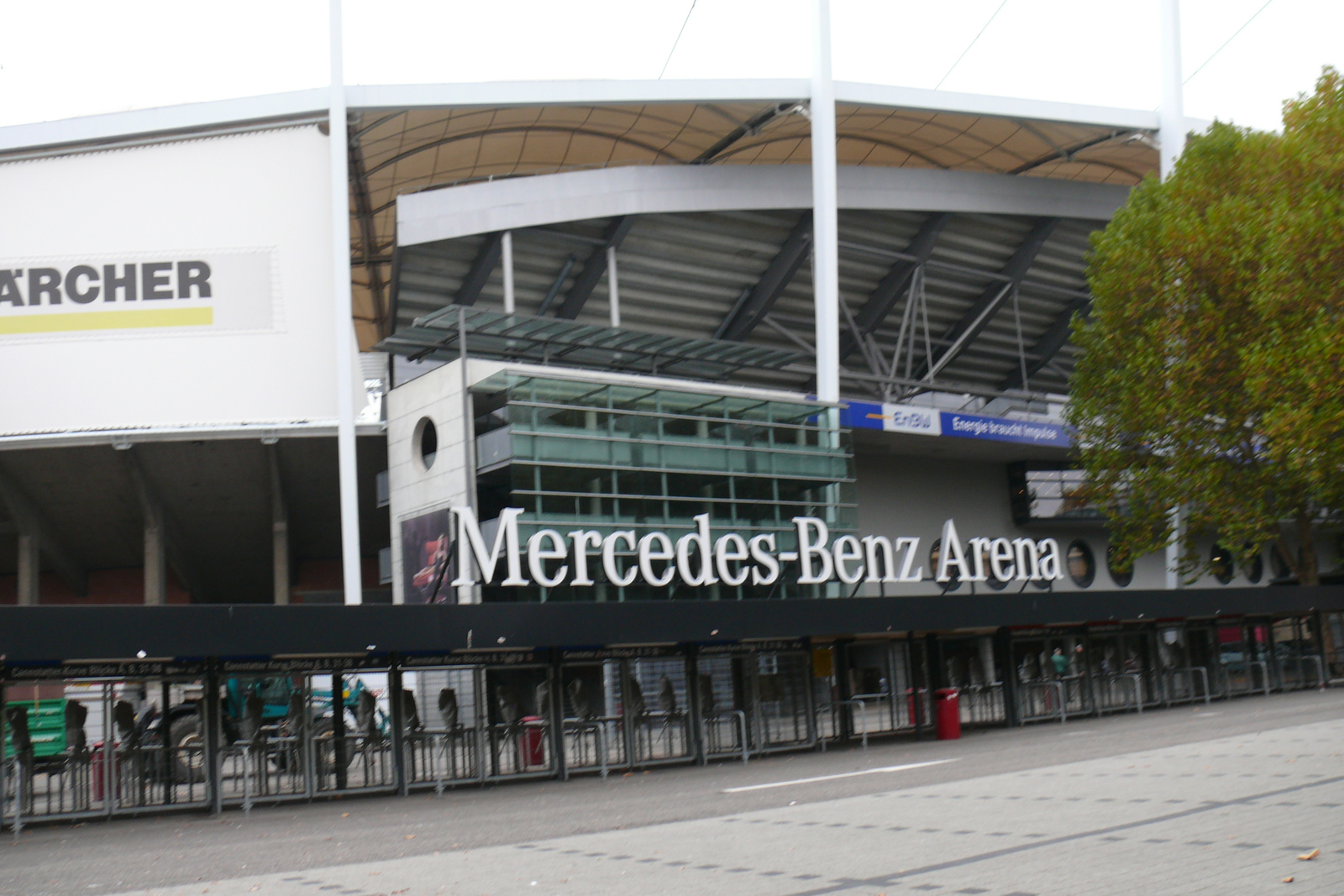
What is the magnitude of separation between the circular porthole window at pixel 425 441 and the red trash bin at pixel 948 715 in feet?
41.8

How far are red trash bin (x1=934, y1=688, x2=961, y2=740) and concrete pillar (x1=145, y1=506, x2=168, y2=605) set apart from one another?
2135cm

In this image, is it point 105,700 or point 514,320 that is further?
point 514,320

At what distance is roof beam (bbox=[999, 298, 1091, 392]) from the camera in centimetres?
4291

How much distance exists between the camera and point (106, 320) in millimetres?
27000

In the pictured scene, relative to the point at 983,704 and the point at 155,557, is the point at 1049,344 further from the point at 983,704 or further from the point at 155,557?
the point at 155,557

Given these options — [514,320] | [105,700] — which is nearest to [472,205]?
[514,320]

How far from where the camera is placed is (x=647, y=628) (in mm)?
18438

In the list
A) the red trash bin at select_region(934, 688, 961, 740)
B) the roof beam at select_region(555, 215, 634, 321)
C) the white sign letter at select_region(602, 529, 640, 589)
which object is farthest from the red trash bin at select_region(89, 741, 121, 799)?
the roof beam at select_region(555, 215, 634, 321)

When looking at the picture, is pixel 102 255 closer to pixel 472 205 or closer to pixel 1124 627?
pixel 472 205

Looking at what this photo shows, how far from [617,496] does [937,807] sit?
16.4m

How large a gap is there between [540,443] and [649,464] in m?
2.96

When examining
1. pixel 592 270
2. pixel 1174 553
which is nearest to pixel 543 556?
pixel 592 270

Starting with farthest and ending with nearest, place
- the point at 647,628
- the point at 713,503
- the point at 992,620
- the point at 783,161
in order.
→ 1. the point at 783,161
2. the point at 713,503
3. the point at 992,620
4. the point at 647,628

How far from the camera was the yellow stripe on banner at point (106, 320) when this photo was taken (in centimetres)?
2683
